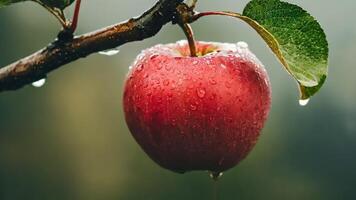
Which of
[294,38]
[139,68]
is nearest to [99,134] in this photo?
[139,68]

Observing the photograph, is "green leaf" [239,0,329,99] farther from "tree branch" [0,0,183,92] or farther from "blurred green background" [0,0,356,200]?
"blurred green background" [0,0,356,200]

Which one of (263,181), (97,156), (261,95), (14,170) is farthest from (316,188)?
(261,95)

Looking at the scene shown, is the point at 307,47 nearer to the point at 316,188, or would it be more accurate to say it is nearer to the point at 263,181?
the point at 263,181

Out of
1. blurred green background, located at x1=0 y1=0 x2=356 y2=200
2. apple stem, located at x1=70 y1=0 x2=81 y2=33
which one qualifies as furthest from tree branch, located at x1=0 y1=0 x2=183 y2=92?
blurred green background, located at x1=0 y1=0 x2=356 y2=200

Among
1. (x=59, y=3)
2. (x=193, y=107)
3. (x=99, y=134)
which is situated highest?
(x=59, y=3)

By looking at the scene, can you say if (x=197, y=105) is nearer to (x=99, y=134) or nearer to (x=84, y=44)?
(x=84, y=44)
